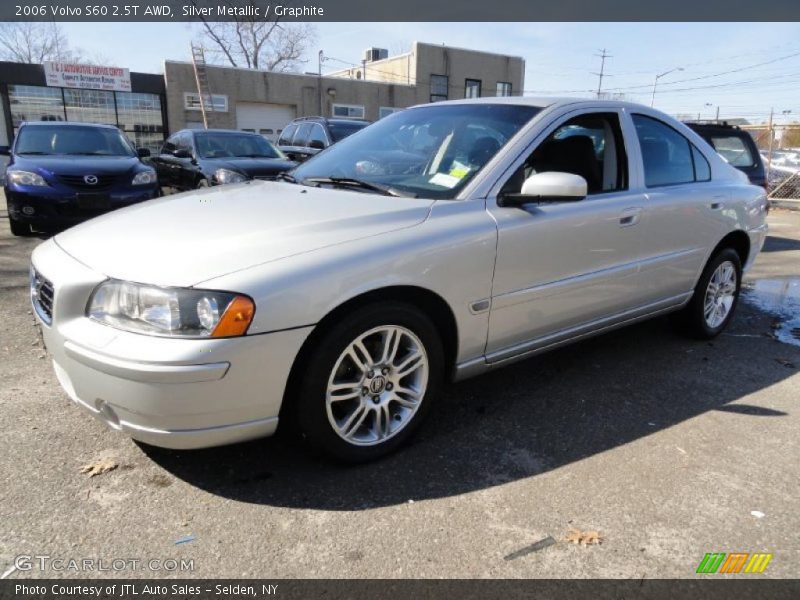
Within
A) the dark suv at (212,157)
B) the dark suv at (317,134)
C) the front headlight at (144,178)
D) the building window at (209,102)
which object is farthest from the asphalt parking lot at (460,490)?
the building window at (209,102)

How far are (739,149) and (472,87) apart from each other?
27.5 m

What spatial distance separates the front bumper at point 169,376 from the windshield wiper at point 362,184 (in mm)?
1023

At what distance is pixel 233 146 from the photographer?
9609 millimetres

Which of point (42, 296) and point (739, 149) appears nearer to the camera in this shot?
point (42, 296)

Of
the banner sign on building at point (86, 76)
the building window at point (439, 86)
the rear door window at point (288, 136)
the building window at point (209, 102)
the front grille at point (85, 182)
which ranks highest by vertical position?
the building window at point (439, 86)

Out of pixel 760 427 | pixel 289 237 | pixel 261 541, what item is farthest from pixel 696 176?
pixel 261 541

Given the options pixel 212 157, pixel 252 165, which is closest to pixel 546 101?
pixel 252 165

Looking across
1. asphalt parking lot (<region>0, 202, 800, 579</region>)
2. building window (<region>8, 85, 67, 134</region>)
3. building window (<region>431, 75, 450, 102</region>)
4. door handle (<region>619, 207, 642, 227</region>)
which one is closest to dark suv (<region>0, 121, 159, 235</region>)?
asphalt parking lot (<region>0, 202, 800, 579</region>)

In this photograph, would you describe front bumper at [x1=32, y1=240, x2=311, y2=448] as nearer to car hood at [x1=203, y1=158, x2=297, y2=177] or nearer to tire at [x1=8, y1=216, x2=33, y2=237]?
car hood at [x1=203, y1=158, x2=297, y2=177]

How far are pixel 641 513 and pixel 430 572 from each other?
3.21 feet

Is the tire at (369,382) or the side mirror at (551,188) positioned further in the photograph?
the side mirror at (551,188)

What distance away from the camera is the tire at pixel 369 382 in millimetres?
2479

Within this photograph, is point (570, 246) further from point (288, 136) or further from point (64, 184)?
point (288, 136)

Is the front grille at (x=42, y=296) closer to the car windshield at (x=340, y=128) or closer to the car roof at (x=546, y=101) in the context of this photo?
the car roof at (x=546, y=101)
